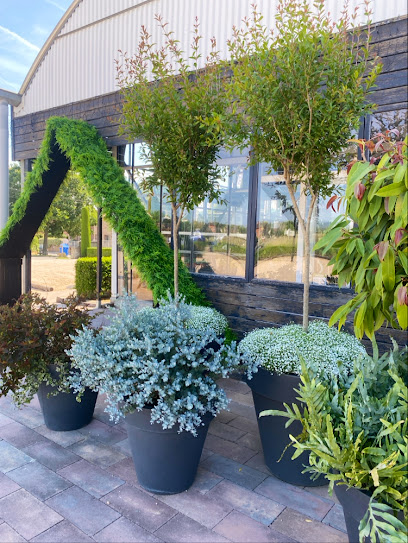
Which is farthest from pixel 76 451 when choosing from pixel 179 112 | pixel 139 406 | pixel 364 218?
pixel 179 112

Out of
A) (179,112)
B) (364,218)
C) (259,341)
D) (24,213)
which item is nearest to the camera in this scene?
(364,218)

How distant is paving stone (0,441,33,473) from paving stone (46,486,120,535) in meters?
0.51

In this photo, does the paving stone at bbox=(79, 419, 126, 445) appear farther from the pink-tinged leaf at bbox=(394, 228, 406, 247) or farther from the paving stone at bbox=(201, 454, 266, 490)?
the pink-tinged leaf at bbox=(394, 228, 406, 247)

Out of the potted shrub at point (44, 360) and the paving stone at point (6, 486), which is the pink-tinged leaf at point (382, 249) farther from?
the paving stone at point (6, 486)

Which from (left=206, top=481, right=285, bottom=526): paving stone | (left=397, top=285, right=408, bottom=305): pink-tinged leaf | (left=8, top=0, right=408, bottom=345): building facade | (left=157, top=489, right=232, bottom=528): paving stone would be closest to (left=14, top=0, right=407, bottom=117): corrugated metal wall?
(left=8, top=0, right=408, bottom=345): building facade

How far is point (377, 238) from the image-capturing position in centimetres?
184

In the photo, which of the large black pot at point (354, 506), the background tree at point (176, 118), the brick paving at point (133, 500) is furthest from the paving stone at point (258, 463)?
the background tree at point (176, 118)

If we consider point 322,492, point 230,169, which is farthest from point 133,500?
point 230,169

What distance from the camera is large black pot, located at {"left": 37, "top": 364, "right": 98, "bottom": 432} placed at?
3186 mm

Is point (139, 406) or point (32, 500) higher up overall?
point (139, 406)

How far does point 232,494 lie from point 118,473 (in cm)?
76

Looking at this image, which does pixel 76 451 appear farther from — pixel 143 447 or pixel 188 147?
pixel 188 147

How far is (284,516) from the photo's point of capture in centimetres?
229

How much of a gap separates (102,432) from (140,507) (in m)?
1.03
